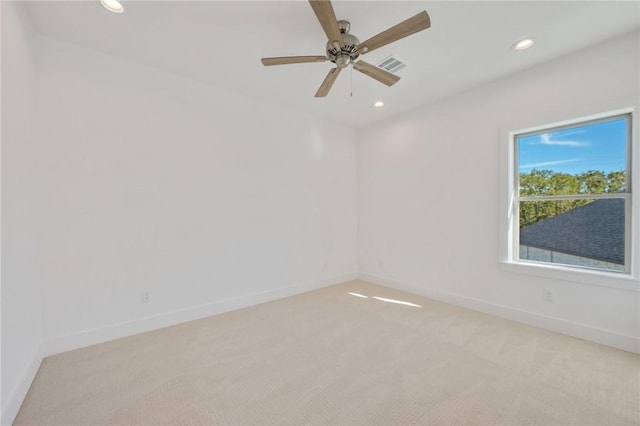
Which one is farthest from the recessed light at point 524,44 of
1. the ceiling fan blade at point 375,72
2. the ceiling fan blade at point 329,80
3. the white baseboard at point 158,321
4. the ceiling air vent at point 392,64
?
the white baseboard at point 158,321

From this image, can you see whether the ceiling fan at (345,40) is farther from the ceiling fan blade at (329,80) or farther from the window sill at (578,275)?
the window sill at (578,275)

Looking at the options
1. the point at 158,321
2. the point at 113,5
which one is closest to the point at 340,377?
the point at 158,321

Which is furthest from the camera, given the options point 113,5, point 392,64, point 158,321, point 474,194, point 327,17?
point 474,194

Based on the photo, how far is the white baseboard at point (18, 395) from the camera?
1.48 m

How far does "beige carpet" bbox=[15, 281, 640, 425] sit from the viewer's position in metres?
1.60

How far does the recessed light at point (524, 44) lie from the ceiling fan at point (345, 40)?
A: 1.19 m

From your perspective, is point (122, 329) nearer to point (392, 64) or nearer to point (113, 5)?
point (113, 5)

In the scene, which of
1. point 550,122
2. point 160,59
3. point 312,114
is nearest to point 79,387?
point 160,59

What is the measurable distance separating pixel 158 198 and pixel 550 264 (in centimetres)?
426

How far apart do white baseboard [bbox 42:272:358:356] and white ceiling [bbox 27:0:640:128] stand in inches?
103

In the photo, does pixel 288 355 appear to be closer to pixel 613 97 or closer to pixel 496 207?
pixel 496 207

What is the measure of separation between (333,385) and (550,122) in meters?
3.22

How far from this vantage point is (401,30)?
171cm

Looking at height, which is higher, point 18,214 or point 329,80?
point 329,80
